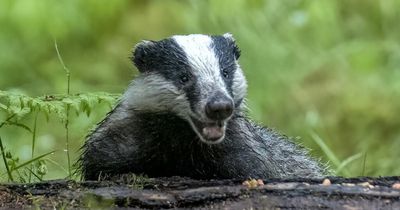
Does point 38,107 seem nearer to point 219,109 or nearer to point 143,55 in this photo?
point 143,55

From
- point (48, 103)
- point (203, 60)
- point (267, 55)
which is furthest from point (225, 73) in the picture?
point (267, 55)

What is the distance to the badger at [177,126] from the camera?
18.3 ft

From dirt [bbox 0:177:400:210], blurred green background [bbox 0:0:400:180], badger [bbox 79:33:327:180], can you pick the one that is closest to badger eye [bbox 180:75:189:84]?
badger [bbox 79:33:327:180]

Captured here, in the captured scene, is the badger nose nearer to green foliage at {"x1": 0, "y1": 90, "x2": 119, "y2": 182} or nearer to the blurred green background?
green foliage at {"x1": 0, "y1": 90, "x2": 119, "y2": 182}

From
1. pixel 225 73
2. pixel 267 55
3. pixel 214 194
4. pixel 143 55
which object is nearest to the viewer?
pixel 214 194

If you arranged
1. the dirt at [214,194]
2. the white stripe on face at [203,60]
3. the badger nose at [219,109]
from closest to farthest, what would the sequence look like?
the dirt at [214,194] < the badger nose at [219,109] < the white stripe on face at [203,60]

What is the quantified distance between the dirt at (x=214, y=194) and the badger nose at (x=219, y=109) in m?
0.37

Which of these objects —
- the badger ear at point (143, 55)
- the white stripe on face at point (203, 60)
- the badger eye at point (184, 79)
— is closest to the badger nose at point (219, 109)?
the white stripe on face at point (203, 60)

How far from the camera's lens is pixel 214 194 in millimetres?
4789

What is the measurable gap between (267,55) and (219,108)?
5488mm

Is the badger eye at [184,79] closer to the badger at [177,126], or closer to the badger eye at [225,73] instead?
the badger at [177,126]

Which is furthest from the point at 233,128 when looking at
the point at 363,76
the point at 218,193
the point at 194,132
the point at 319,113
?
the point at 363,76

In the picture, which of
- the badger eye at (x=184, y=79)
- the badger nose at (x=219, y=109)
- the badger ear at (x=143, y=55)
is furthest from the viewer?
the badger ear at (x=143, y=55)

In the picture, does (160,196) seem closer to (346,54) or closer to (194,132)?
(194,132)
